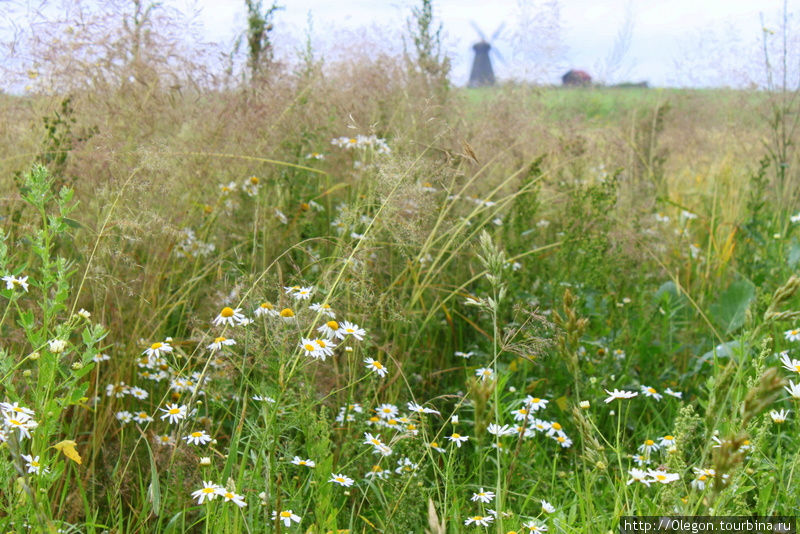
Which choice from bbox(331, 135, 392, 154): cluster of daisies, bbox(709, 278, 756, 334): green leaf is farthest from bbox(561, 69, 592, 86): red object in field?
bbox(709, 278, 756, 334): green leaf

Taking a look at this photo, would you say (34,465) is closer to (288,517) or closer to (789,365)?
(288,517)

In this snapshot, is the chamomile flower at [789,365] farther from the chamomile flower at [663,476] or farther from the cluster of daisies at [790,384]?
the chamomile flower at [663,476]

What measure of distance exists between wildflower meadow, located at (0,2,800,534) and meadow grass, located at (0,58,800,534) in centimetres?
1

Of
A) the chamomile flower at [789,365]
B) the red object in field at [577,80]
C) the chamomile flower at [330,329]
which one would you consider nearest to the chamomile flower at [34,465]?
the chamomile flower at [330,329]

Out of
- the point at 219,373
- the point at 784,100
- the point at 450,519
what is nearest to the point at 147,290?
the point at 219,373

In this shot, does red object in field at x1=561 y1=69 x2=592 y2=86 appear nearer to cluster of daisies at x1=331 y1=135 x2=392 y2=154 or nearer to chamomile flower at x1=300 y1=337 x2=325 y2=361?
cluster of daisies at x1=331 y1=135 x2=392 y2=154

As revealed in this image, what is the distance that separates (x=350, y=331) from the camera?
6.02 feet

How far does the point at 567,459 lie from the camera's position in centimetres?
232

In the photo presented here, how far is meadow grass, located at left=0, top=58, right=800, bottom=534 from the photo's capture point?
1550mm

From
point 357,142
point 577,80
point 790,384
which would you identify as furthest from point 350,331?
point 577,80

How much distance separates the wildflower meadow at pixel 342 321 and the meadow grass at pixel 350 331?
0.01 meters

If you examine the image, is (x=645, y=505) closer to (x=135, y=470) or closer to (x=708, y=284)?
(x=135, y=470)

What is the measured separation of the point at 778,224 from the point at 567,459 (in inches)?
88.6

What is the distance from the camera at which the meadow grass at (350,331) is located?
1550mm
